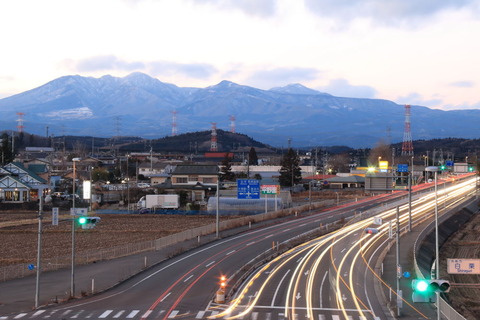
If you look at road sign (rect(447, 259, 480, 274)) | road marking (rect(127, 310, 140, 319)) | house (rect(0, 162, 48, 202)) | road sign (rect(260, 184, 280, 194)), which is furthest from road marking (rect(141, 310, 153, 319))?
house (rect(0, 162, 48, 202))

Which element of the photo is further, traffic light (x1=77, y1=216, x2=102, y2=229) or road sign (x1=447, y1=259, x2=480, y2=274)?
traffic light (x1=77, y1=216, x2=102, y2=229)

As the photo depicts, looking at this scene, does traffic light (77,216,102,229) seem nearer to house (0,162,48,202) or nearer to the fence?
the fence

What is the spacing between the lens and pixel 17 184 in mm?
92312

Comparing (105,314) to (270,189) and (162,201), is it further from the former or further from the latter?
(162,201)

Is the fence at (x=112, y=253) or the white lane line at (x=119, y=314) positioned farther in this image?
the fence at (x=112, y=253)

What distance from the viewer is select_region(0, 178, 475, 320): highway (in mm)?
28828

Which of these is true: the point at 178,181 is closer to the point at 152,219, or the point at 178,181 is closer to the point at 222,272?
the point at 152,219

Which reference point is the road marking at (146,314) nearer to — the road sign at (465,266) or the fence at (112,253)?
the fence at (112,253)

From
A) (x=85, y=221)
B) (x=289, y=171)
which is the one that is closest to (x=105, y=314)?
(x=85, y=221)

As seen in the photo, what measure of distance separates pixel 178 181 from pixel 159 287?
69294 mm

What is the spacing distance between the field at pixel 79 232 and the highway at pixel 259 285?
10827 millimetres

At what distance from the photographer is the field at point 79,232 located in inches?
1992

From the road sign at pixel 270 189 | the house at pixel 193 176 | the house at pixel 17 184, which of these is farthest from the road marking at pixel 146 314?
the house at pixel 193 176

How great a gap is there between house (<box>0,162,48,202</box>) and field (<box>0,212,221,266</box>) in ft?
35.3
